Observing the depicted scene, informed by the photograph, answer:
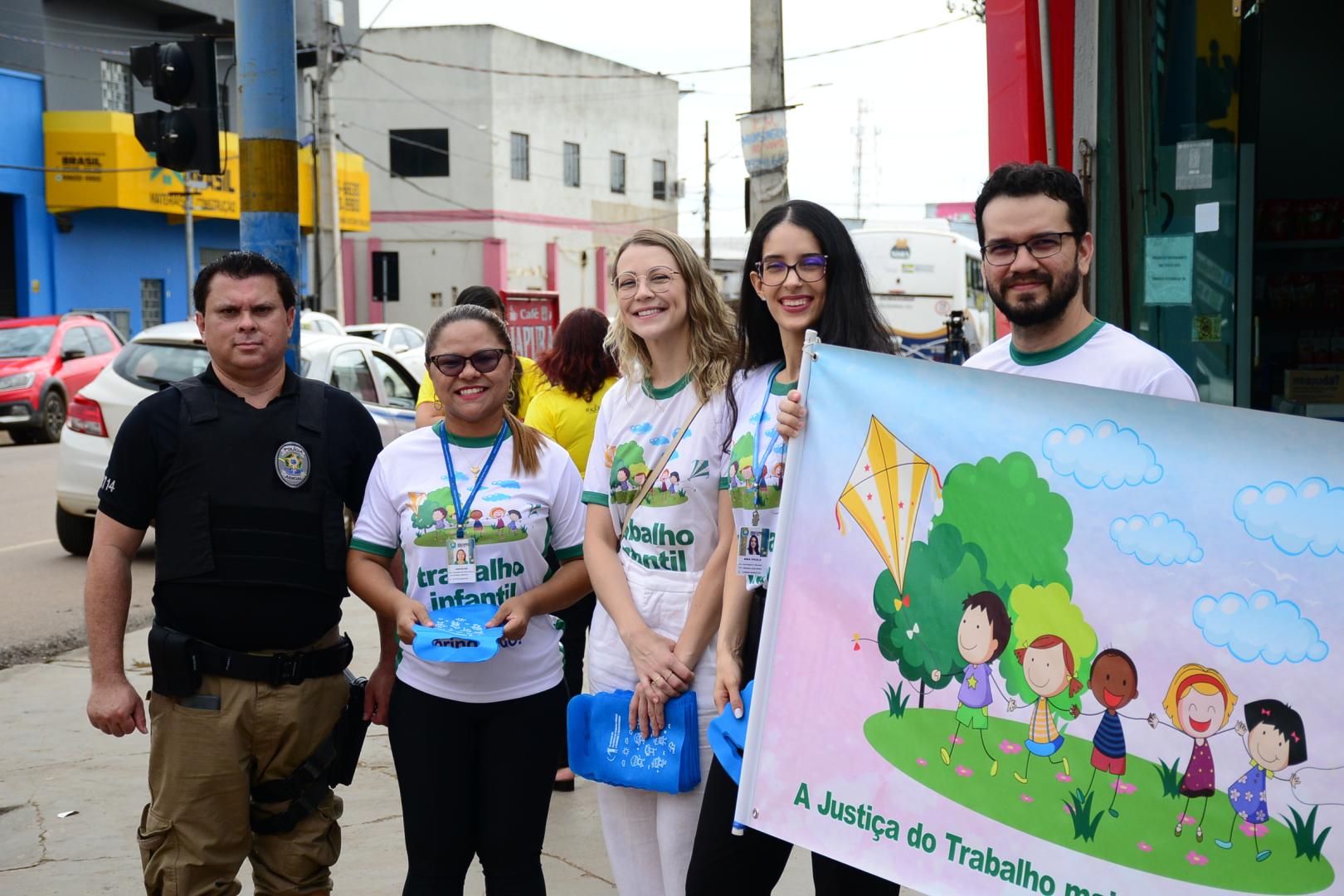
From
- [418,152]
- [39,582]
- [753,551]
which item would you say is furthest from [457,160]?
[753,551]

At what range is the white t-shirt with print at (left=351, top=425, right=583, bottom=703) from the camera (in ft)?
11.3

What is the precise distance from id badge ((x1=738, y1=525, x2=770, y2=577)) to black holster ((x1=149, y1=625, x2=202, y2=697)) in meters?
1.46

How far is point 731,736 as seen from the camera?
3.01m

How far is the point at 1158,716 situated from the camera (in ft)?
7.83

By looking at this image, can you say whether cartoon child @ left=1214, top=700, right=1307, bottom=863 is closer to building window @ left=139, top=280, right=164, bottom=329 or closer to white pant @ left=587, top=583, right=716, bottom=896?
white pant @ left=587, top=583, right=716, bottom=896

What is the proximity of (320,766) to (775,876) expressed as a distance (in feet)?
4.35

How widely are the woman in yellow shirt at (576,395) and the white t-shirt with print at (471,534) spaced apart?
1.97 meters

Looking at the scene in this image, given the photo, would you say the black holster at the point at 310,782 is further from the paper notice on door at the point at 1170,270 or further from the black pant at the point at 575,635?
the paper notice on door at the point at 1170,270

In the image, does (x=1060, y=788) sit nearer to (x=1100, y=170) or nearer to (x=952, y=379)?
(x=952, y=379)

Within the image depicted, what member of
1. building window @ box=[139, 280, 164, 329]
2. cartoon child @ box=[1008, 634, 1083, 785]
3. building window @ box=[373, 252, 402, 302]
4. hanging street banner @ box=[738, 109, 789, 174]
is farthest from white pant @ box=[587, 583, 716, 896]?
building window @ box=[373, 252, 402, 302]

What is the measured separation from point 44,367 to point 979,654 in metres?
19.5

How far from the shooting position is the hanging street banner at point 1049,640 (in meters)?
2.28

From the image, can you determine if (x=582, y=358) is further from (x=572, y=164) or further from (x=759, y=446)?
(x=572, y=164)

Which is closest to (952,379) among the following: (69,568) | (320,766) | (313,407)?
(313,407)
